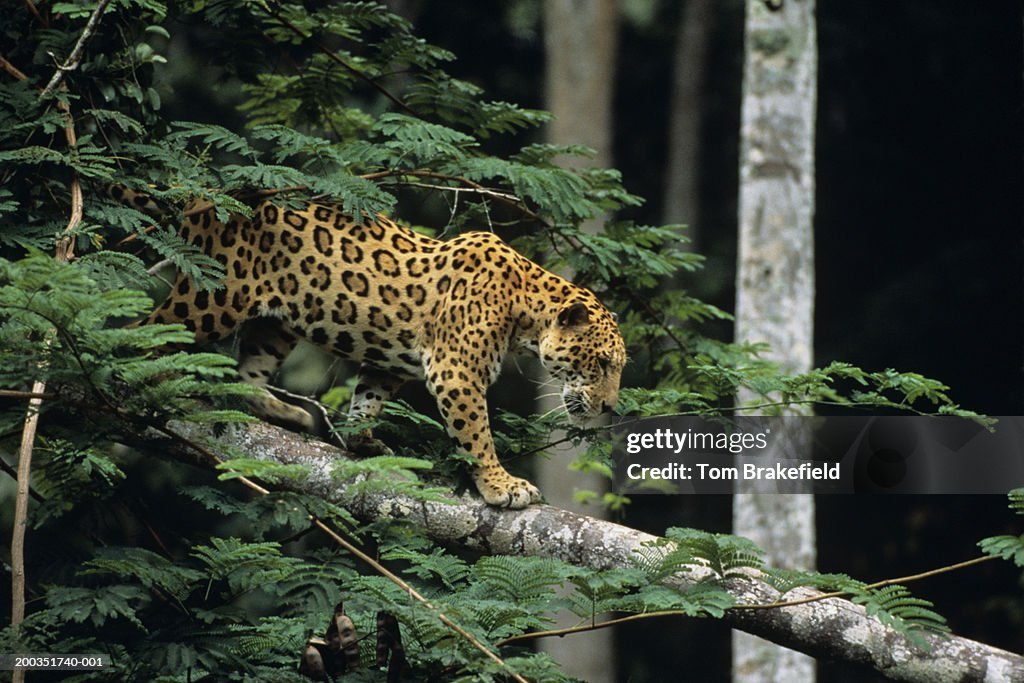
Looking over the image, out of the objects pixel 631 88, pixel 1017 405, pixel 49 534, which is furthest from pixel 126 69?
pixel 631 88

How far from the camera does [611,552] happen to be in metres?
5.31

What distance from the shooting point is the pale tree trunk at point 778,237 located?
10.7m

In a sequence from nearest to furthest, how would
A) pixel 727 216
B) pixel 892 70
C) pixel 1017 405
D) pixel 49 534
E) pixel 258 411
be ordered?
pixel 49 534, pixel 258 411, pixel 1017 405, pixel 892 70, pixel 727 216

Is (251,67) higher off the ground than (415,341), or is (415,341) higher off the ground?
(251,67)

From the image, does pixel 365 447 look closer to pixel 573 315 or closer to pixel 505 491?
pixel 505 491

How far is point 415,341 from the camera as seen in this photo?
6332mm

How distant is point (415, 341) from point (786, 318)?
5124 mm

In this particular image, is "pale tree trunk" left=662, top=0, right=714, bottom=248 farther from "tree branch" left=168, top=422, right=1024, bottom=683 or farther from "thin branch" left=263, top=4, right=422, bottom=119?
"tree branch" left=168, top=422, right=1024, bottom=683

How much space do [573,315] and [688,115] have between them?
1169cm

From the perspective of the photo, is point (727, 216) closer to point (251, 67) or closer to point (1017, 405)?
point (1017, 405)

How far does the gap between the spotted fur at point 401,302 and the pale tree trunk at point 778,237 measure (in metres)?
4.55

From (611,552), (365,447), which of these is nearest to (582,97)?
(365,447)

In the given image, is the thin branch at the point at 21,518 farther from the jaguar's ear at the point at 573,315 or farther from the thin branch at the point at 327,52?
the thin branch at the point at 327,52

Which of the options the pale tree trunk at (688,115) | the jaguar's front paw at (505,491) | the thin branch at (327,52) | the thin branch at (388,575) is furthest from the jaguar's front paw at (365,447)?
the pale tree trunk at (688,115)
